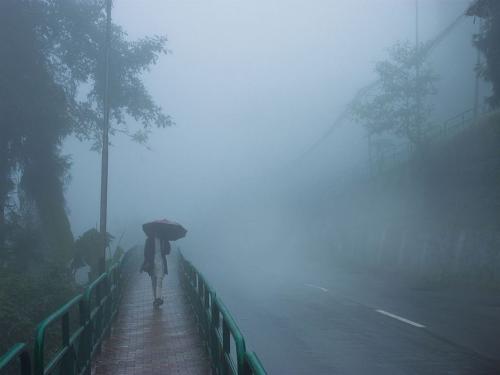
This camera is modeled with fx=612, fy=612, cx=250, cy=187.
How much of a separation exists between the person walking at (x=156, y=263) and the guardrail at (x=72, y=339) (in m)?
2.55

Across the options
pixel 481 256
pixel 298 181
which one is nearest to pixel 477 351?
pixel 481 256

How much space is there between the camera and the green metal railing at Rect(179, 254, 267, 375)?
432 centimetres

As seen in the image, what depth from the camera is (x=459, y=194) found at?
27.8m

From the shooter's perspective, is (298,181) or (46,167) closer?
(46,167)

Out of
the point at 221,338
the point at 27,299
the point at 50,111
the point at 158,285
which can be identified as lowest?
the point at 27,299

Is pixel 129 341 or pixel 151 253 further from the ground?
pixel 151 253

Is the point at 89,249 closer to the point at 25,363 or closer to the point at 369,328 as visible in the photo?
the point at 369,328

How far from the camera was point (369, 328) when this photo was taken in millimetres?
11984

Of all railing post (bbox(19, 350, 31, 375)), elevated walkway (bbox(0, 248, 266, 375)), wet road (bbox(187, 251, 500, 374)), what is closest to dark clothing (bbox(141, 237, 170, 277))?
elevated walkway (bbox(0, 248, 266, 375))

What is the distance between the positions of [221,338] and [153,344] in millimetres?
3375

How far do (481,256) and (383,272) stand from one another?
6.99m

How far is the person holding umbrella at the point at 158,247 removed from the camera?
573 inches

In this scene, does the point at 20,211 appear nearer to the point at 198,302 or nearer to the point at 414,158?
the point at 198,302

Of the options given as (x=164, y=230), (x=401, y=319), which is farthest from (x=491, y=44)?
(x=164, y=230)
